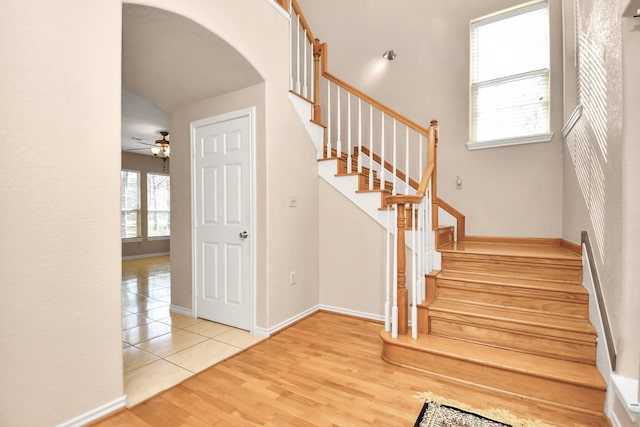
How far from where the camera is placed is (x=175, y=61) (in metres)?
2.61

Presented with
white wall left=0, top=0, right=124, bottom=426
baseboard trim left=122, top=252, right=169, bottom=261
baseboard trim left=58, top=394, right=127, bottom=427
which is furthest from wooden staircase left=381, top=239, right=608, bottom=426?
baseboard trim left=122, top=252, right=169, bottom=261

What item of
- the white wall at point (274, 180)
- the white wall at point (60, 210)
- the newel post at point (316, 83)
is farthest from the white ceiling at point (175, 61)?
A: the newel post at point (316, 83)

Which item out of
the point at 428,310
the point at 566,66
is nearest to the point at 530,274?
the point at 428,310

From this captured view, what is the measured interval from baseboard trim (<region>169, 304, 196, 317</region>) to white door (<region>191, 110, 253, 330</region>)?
0.40 feet

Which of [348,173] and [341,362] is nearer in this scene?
[341,362]

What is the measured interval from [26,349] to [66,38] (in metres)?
1.57

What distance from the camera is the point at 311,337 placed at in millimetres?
2756

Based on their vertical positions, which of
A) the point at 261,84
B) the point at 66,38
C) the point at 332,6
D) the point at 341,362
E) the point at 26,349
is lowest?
the point at 341,362

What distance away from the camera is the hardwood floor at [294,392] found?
5.50ft

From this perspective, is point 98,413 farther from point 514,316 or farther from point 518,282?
point 518,282

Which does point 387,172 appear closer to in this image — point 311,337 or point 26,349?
point 311,337

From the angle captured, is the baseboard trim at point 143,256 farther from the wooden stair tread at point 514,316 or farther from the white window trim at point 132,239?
the wooden stair tread at point 514,316

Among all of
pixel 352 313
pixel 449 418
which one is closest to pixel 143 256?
pixel 352 313

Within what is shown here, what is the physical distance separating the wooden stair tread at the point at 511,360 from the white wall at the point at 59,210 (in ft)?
6.35
